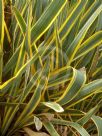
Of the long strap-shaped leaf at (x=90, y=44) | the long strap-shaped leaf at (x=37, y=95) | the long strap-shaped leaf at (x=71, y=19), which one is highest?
the long strap-shaped leaf at (x=71, y=19)

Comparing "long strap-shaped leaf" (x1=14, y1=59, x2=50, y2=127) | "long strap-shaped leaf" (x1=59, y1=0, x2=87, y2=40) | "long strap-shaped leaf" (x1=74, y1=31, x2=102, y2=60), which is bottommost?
"long strap-shaped leaf" (x1=14, y1=59, x2=50, y2=127)

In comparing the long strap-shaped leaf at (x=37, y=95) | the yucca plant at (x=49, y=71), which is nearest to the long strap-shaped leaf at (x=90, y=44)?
the yucca plant at (x=49, y=71)

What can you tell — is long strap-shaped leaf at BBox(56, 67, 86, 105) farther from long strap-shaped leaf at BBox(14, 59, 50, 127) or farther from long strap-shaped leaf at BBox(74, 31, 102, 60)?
long strap-shaped leaf at BBox(74, 31, 102, 60)

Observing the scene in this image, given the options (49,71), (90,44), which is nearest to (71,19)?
(90,44)

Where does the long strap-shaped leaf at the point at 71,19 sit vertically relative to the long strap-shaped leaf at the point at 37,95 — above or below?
above

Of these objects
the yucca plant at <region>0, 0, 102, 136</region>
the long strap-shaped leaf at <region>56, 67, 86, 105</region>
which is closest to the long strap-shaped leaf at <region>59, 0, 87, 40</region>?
the yucca plant at <region>0, 0, 102, 136</region>

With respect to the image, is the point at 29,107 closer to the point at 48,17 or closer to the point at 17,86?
→ the point at 17,86

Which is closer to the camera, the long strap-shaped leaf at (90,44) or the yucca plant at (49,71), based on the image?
the yucca plant at (49,71)

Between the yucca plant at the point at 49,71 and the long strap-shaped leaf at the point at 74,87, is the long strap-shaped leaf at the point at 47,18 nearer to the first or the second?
the yucca plant at the point at 49,71
